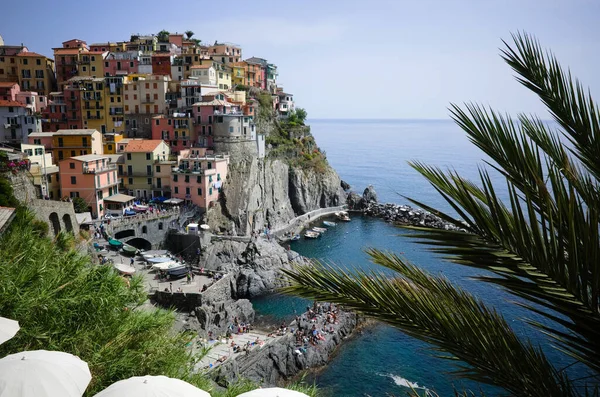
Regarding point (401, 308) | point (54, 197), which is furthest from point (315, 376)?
point (54, 197)

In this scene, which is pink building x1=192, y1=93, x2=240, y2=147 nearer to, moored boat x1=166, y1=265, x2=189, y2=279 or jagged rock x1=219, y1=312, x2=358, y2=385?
moored boat x1=166, y1=265, x2=189, y2=279

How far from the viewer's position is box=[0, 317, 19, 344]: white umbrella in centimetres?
880

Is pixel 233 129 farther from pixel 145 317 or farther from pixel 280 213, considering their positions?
pixel 145 317

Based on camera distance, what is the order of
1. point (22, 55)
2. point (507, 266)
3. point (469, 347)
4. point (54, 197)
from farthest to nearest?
point (22, 55) → point (54, 197) → point (469, 347) → point (507, 266)

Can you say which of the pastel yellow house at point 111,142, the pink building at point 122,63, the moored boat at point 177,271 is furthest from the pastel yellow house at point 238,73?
the moored boat at point 177,271

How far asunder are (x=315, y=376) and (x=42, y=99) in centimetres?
4953

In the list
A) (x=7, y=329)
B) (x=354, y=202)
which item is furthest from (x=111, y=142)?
(x=7, y=329)

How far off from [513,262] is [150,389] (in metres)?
6.77

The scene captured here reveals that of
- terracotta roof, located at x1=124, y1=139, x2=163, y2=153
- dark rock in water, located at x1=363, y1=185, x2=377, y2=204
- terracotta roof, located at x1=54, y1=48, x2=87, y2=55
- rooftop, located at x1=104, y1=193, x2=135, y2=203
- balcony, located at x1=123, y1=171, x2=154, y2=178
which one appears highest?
terracotta roof, located at x1=54, y1=48, x2=87, y2=55

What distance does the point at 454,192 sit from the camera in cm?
288

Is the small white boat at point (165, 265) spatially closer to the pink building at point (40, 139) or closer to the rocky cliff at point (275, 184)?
the rocky cliff at point (275, 184)

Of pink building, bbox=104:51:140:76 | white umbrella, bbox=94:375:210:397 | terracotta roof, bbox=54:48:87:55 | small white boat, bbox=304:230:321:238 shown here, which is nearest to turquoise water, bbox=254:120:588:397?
small white boat, bbox=304:230:321:238

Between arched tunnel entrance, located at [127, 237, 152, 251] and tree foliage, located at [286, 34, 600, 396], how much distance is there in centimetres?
3873

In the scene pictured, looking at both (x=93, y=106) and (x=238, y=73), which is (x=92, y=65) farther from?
(x=238, y=73)
